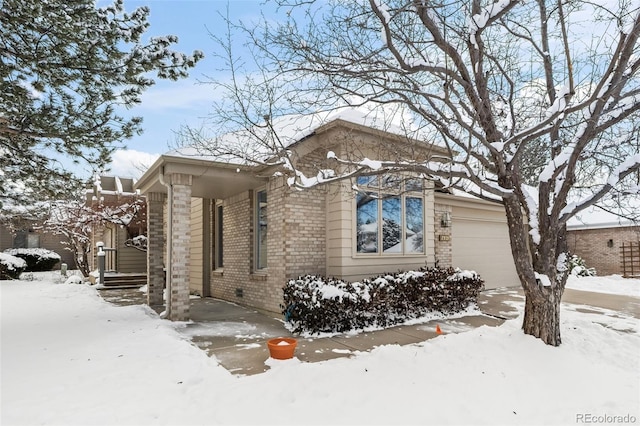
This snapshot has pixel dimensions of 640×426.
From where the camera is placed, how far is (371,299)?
6930mm

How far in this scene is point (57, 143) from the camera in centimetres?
697

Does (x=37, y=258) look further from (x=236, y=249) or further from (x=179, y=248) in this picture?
(x=179, y=248)

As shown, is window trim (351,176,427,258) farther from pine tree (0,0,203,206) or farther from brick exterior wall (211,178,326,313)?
pine tree (0,0,203,206)

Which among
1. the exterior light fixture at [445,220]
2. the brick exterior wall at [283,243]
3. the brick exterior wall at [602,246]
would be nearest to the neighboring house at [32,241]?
the brick exterior wall at [283,243]

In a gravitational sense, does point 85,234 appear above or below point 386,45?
below

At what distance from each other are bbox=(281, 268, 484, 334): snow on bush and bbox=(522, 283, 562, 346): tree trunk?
2.51 metres

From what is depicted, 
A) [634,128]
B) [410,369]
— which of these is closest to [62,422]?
[410,369]

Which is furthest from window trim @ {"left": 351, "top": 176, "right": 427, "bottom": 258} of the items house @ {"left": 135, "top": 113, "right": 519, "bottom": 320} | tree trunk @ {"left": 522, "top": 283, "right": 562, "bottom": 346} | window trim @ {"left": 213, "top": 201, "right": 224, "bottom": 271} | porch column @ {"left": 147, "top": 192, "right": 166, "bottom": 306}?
porch column @ {"left": 147, "top": 192, "right": 166, "bottom": 306}

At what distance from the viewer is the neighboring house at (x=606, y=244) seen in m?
16.3

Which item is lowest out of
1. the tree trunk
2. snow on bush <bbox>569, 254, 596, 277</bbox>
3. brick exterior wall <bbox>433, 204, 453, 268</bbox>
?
snow on bush <bbox>569, 254, 596, 277</bbox>

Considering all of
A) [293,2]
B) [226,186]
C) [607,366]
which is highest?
[293,2]

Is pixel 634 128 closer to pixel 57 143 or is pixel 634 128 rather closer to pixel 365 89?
pixel 365 89

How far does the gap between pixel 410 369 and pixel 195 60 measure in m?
5.83

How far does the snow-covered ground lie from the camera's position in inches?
141
